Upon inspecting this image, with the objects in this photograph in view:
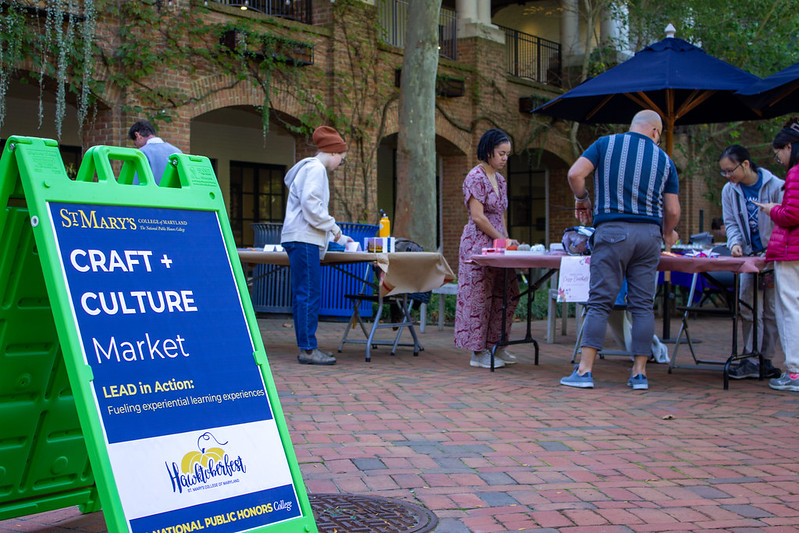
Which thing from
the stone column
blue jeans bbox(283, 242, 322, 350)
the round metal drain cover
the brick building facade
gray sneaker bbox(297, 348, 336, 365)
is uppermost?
the stone column

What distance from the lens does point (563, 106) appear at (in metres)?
8.66

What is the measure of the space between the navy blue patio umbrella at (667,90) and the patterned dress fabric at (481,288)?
1.57m

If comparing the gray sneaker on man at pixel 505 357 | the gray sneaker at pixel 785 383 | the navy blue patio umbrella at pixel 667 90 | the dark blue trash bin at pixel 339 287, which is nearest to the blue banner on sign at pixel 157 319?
the gray sneaker on man at pixel 505 357

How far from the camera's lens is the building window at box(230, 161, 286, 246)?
1723 centimetres

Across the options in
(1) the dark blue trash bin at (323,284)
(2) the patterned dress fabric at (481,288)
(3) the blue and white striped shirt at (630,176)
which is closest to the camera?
(3) the blue and white striped shirt at (630,176)

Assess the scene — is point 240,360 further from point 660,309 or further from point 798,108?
point 660,309

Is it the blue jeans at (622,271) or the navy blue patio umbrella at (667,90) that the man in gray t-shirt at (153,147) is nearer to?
the blue jeans at (622,271)

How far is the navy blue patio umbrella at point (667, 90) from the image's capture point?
755 cm


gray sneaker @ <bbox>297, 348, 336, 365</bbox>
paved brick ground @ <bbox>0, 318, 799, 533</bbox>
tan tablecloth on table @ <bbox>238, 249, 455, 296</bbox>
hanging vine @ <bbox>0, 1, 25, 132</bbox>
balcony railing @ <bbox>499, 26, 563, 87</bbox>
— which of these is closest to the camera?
paved brick ground @ <bbox>0, 318, 799, 533</bbox>

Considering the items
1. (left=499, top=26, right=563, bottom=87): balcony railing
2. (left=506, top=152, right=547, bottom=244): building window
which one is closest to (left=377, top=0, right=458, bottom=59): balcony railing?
Result: (left=499, top=26, right=563, bottom=87): balcony railing

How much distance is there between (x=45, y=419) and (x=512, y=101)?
1614 cm

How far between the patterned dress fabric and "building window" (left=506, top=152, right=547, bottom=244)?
15.1 m

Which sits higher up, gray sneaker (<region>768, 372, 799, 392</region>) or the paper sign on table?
the paper sign on table

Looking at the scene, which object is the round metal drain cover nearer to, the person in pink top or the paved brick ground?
the paved brick ground
